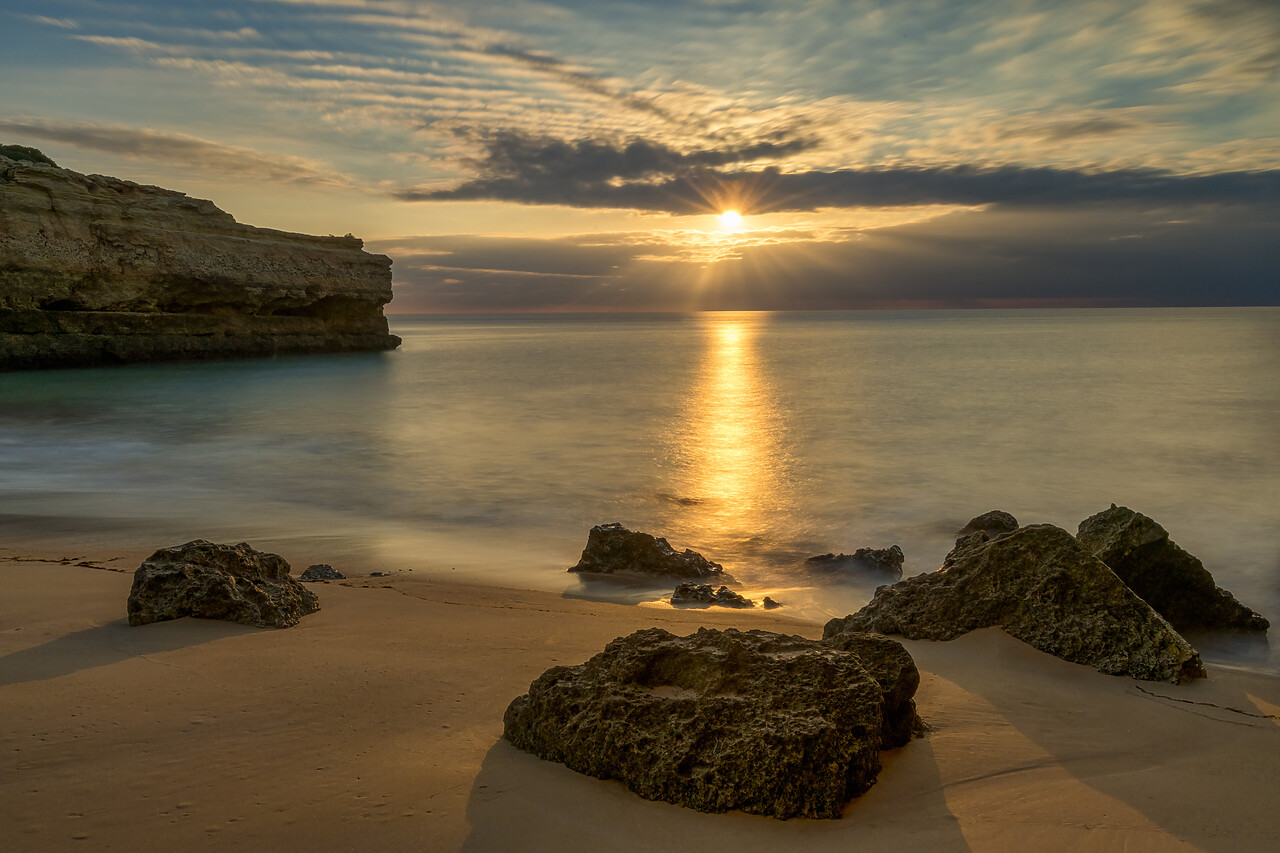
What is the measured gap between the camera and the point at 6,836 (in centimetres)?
235

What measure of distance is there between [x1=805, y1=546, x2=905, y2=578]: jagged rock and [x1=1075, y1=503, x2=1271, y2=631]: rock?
87.2 inches

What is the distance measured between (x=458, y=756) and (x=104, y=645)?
2353mm

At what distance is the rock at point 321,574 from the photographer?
6.50 m

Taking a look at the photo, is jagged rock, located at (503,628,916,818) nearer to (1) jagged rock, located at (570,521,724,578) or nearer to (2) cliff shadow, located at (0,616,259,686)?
(2) cliff shadow, located at (0,616,259,686)

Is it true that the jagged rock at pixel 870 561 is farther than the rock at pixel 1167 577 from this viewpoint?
Yes

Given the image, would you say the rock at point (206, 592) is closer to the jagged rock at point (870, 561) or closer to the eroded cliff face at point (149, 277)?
the jagged rock at point (870, 561)

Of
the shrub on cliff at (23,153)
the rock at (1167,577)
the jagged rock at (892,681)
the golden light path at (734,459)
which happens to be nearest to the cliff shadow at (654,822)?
the jagged rock at (892,681)

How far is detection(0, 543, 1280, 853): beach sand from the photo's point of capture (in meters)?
2.46

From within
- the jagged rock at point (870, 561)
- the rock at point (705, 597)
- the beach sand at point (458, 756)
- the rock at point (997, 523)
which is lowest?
the jagged rock at point (870, 561)

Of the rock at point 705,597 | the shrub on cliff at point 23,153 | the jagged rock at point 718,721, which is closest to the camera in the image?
the jagged rock at point 718,721

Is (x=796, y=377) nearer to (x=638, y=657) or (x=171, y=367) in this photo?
(x=171, y=367)

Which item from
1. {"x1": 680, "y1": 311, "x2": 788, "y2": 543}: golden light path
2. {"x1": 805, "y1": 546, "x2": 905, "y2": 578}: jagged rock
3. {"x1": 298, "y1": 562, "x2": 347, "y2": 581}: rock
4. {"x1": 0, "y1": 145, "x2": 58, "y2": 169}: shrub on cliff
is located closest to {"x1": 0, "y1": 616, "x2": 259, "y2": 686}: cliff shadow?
{"x1": 298, "y1": 562, "x2": 347, "y2": 581}: rock

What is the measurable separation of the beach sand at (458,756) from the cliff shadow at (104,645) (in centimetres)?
2

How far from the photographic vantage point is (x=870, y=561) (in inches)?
298
